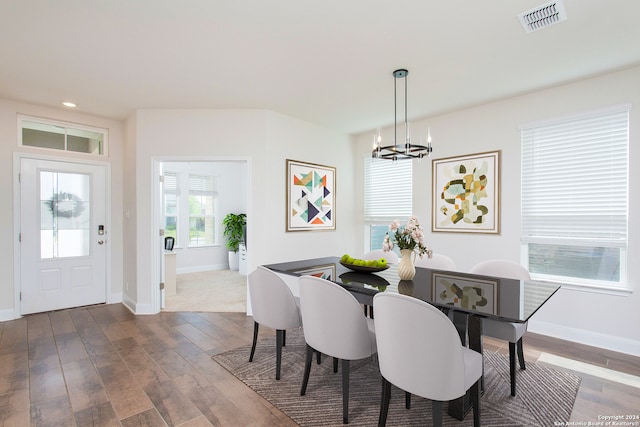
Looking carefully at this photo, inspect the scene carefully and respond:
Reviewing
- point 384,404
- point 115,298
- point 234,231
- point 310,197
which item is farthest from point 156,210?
point 384,404

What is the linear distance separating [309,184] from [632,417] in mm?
3854

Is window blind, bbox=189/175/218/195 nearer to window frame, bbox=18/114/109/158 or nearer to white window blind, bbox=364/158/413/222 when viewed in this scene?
window frame, bbox=18/114/109/158

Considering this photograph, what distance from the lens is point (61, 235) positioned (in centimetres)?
432

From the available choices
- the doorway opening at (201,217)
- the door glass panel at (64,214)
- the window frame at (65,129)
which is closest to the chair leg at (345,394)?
the doorway opening at (201,217)

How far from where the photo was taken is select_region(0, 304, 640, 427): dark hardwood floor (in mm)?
2076

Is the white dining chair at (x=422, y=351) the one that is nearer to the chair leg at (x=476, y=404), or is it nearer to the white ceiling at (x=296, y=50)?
the chair leg at (x=476, y=404)

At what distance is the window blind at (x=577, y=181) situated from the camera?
3.11 meters

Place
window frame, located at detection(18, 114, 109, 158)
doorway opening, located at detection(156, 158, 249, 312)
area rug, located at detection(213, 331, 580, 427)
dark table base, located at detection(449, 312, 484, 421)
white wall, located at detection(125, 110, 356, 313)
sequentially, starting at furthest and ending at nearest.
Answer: doorway opening, located at detection(156, 158, 249, 312)
white wall, located at detection(125, 110, 356, 313)
window frame, located at detection(18, 114, 109, 158)
area rug, located at detection(213, 331, 580, 427)
dark table base, located at detection(449, 312, 484, 421)

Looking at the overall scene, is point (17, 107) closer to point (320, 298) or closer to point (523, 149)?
point (320, 298)

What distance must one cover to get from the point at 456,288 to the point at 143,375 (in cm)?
246

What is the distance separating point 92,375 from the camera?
258cm

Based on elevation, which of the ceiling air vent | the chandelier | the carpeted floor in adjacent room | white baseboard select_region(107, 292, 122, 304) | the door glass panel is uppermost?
the ceiling air vent

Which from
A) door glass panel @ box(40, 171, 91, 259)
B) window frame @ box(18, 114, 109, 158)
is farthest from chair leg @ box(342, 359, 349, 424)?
window frame @ box(18, 114, 109, 158)

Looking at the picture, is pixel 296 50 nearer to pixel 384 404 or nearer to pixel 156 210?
pixel 384 404
